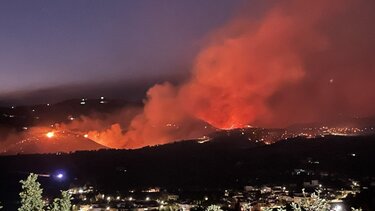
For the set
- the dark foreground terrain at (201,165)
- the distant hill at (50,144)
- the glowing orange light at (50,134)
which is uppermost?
the glowing orange light at (50,134)

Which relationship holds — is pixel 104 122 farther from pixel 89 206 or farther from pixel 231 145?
pixel 89 206

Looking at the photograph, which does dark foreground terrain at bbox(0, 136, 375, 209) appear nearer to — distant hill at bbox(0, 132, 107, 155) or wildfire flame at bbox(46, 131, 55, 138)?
distant hill at bbox(0, 132, 107, 155)

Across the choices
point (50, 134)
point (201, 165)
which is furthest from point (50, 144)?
point (201, 165)

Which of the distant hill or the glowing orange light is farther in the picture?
the glowing orange light

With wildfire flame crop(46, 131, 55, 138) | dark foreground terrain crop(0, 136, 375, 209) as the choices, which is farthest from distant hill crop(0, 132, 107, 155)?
dark foreground terrain crop(0, 136, 375, 209)

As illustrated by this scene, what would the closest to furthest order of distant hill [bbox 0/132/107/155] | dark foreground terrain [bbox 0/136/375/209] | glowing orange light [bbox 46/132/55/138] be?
dark foreground terrain [bbox 0/136/375/209] < distant hill [bbox 0/132/107/155] < glowing orange light [bbox 46/132/55/138]

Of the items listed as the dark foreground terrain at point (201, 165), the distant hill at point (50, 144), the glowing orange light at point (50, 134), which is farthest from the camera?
the glowing orange light at point (50, 134)

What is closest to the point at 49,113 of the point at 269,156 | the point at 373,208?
the point at 269,156

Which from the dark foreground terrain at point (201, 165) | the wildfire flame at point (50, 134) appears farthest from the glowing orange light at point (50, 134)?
the dark foreground terrain at point (201, 165)

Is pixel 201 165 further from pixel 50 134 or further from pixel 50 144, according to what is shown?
pixel 50 134

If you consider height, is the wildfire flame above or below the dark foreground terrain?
above

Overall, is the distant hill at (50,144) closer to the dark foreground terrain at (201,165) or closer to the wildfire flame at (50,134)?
the wildfire flame at (50,134)
